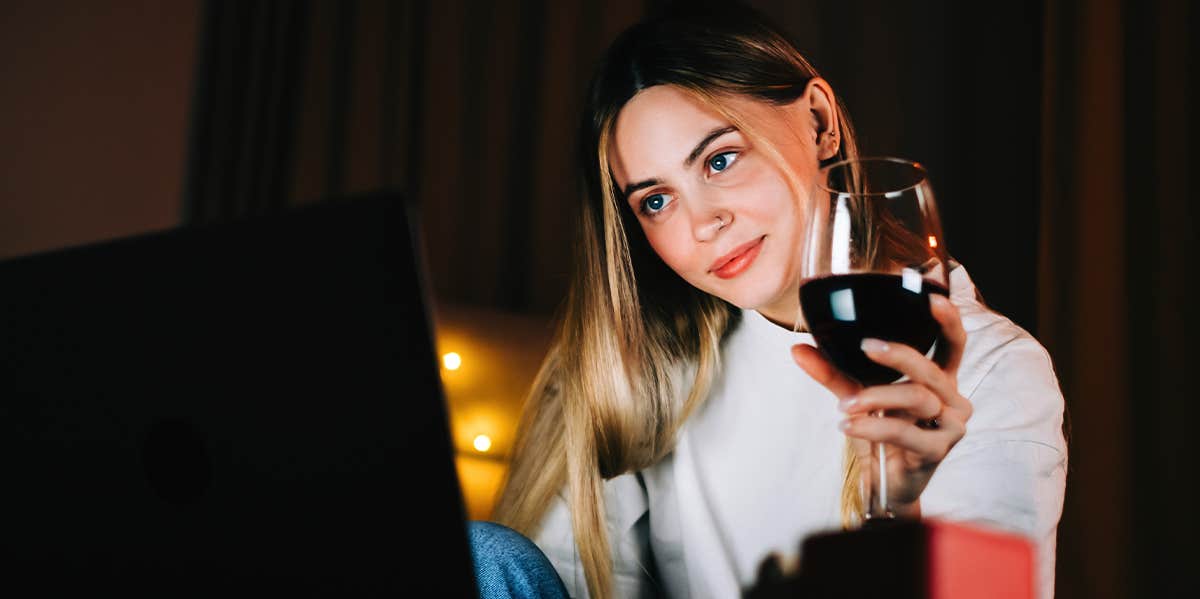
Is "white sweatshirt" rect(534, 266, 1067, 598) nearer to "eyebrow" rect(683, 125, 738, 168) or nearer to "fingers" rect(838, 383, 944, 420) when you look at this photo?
"eyebrow" rect(683, 125, 738, 168)

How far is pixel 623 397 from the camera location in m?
1.31

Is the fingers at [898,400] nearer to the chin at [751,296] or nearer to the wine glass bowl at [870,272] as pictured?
the wine glass bowl at [870,272]

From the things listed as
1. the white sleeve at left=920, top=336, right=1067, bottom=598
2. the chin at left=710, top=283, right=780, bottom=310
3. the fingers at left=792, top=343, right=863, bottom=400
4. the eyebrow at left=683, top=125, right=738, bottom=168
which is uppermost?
the eyebrow at left=683, top=125, right=738, bottom=168

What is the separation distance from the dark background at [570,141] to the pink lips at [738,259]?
0.36m

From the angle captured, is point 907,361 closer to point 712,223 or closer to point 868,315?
point 868,315

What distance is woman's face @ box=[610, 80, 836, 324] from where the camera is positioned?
1153 millimetres

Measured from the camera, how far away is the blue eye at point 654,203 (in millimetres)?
1222

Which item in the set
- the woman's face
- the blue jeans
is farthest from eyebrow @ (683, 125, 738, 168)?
the blue jeans

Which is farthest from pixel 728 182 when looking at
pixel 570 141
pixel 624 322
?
pixel 570 141

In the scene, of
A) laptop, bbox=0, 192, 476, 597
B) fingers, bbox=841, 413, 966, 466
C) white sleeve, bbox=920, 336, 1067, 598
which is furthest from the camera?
white sleeve, bbox=920, 336, 1067, 598

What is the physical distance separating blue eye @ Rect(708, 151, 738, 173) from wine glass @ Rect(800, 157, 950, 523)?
538mm

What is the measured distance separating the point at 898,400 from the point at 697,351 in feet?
2.71

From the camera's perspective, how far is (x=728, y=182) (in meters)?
1.16

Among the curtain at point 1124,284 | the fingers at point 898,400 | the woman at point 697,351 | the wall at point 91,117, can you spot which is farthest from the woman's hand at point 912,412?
the wall at point 91,117
